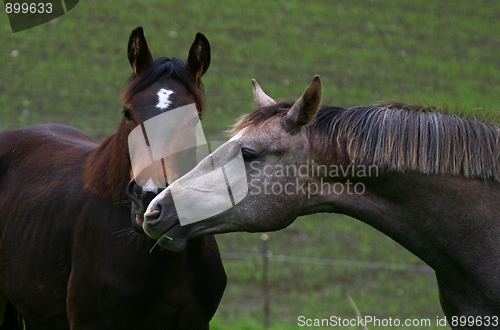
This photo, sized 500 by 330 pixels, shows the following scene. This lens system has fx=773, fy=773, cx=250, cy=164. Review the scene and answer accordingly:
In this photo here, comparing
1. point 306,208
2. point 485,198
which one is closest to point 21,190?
point 306,208

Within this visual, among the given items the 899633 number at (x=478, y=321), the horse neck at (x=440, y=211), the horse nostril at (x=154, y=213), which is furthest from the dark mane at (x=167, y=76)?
the 899633 number at (x=478, y=321)

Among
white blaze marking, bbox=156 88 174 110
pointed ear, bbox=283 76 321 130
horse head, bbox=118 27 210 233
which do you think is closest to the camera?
pointed ear, bbox=283 76 321 130

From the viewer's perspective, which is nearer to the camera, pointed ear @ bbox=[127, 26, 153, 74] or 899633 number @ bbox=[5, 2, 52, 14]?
pointed ear @ bbox=[127, 26, 153, 74]

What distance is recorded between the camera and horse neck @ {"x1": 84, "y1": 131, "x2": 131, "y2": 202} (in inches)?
183

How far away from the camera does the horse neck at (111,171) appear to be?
4656 millimetres

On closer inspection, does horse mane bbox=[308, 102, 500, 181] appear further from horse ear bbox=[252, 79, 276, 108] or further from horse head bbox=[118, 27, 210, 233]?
horse head bbox=[118, 27, 210, 233]

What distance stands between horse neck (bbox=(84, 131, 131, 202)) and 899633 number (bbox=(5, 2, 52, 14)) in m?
11.6

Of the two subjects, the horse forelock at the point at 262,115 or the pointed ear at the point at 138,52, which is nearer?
the horse forelock at the point at 262,115

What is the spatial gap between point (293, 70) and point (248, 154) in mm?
13261

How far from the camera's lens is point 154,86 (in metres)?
4.63

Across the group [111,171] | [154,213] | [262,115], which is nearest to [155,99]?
[111,171]

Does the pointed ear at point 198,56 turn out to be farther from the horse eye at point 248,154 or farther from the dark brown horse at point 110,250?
the horse eye at point 248,154

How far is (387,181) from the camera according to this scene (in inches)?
157

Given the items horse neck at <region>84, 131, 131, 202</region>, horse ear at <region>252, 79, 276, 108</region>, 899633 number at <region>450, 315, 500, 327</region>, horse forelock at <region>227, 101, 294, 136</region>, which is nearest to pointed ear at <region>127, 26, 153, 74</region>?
horse neck at <region>84, 131, 131, 202</region>
